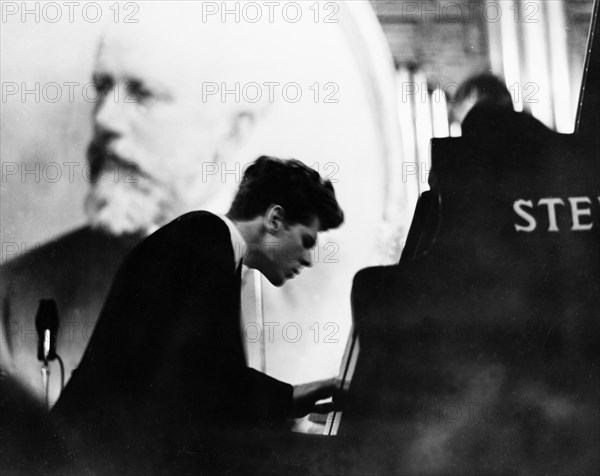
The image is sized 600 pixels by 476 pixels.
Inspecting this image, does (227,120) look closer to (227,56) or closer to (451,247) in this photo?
(227,56)

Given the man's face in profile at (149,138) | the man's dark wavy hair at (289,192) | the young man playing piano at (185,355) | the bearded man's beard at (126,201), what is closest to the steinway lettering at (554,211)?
the man's dark wavy hair at (289,192)

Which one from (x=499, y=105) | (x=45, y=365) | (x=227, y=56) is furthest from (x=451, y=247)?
(x=45, y=365)

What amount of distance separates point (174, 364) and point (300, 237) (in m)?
0.68

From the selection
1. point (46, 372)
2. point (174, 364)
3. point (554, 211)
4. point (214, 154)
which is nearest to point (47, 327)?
point (46, 372)

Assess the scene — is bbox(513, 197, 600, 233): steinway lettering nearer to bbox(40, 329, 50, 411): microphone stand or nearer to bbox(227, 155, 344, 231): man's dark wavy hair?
bbox(227, 155, 344, 231): man's dark wavy hair

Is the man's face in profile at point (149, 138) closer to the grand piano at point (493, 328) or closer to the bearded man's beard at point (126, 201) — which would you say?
the bearded man's beard at point (126, 201)

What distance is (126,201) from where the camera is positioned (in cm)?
271

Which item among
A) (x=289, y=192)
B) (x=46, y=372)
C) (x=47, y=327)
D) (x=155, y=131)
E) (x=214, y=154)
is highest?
(x=155, y=131)

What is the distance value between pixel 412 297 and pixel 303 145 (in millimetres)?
729

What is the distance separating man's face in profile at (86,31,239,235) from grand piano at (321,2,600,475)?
826 mm

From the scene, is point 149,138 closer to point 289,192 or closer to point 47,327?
point 289,192

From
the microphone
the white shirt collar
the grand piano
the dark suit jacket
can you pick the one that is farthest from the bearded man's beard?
the grand piano

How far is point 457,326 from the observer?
2.56 m

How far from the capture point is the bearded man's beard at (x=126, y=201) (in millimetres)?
2686
